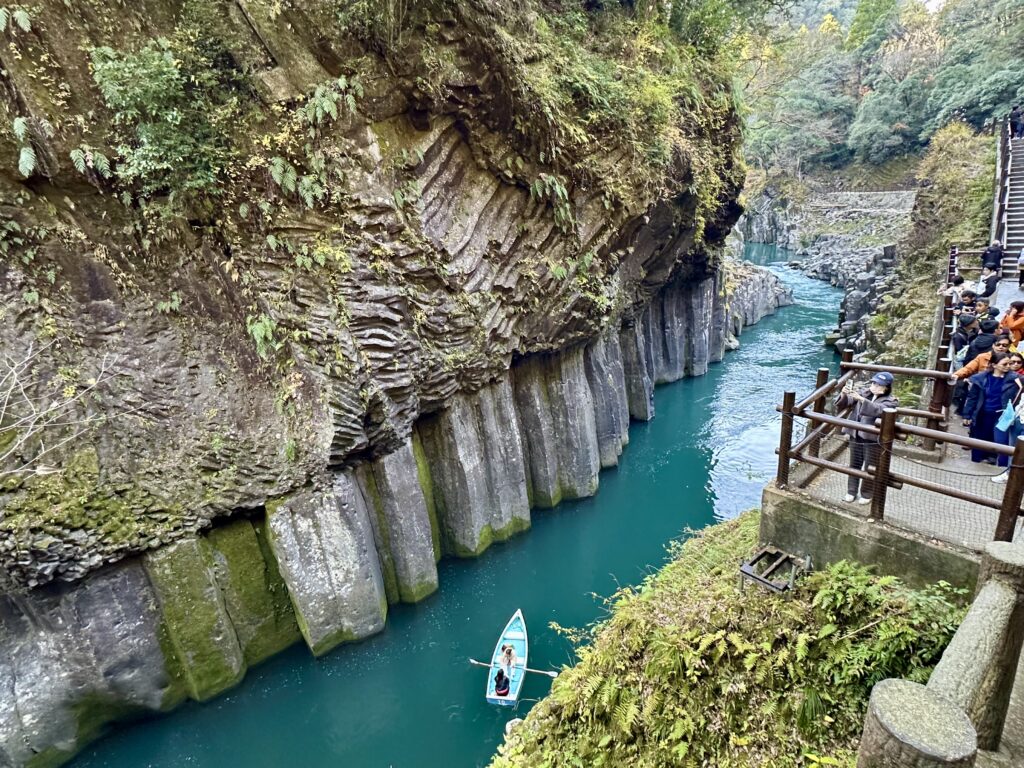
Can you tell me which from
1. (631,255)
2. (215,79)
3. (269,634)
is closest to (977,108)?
(631,255)

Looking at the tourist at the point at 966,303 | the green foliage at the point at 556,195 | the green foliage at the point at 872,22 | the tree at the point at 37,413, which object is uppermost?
the green foliage at the point at 872,22

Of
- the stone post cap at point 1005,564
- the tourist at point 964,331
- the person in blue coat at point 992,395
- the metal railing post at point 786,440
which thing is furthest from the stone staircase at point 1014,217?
the stone post cap at point 1005,564

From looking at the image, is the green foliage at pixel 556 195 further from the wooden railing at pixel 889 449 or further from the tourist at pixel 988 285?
the tourist at pixel 988 285

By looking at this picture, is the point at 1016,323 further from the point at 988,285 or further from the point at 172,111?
the point at 172,111

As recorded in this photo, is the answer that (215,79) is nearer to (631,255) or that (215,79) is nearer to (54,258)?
(54,258)

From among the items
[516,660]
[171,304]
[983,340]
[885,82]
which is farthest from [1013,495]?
[885,82]

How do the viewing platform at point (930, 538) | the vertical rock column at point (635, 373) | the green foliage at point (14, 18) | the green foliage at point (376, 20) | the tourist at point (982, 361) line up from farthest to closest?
the vertical rock column at point (635, 373) → the green foliage at point (376, 20) → the green foliage at point (14, 18) → the tourist at point (982, 361) → the viewing platform at point (930, 538)
